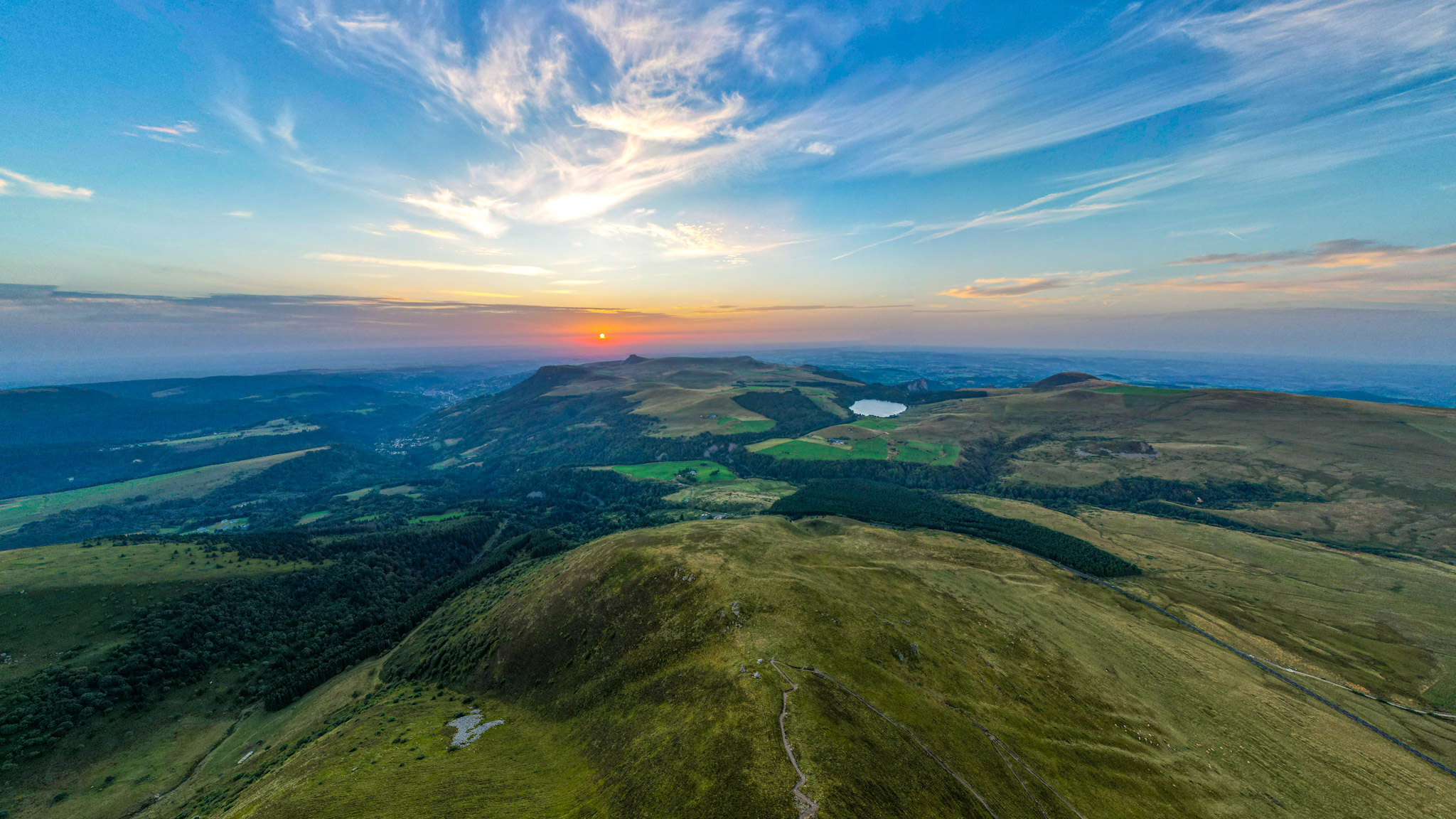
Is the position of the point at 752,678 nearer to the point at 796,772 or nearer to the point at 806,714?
the point at 806,714

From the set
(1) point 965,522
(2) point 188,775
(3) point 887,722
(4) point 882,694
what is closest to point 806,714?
(3) point 887,722

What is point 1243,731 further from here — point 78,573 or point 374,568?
point 78,573

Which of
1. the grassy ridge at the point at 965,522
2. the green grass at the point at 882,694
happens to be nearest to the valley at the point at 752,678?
the green grass at the point at 882,694

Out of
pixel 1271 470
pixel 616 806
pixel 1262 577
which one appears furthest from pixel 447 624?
pixel 1271 470

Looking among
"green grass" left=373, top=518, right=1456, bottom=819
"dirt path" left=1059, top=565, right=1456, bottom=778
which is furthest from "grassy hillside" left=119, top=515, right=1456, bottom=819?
"dirt path" left=1059, top=565, right=1456, bottom=778

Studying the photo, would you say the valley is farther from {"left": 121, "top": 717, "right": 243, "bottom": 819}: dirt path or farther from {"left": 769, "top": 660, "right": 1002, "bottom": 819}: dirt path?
{"left": 121, "top": 717, "right": 243, "bottom": 819}: dirt path

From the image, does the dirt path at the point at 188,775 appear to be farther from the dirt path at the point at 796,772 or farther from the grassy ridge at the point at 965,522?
the grassy ridge at the point at 965,522
